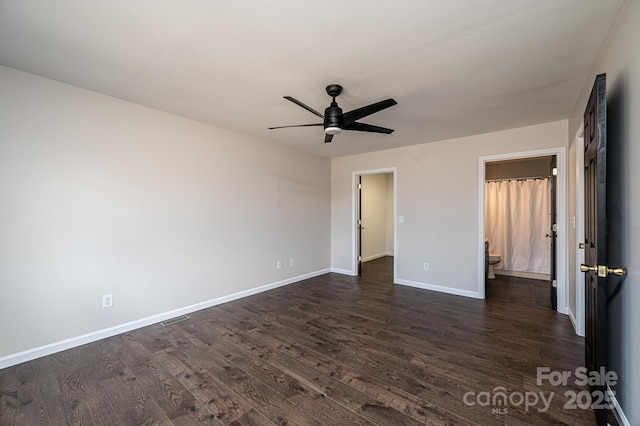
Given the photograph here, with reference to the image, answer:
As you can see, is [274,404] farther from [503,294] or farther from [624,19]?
[503,294]

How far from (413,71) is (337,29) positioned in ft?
2.78

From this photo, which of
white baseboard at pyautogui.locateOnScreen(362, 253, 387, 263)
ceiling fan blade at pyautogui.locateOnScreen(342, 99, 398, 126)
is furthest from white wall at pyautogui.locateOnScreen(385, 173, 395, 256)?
ceiling fan blade at pyautogui.locateOnScreen(342, 99, 398, 126)

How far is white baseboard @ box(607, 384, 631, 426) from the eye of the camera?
58.8 inches

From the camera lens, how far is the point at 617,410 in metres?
1.60

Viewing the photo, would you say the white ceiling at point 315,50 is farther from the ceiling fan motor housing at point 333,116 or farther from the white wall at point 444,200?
the white wall at point 444,200

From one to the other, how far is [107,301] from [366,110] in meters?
3.24

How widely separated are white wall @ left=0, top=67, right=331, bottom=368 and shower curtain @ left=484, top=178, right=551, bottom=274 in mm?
4726

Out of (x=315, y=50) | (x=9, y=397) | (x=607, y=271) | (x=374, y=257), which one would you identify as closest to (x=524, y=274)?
(x=374, y=257)

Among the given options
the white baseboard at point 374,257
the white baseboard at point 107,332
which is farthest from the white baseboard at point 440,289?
the white baseboard at point 107,332

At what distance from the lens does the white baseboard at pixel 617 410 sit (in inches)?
58.8

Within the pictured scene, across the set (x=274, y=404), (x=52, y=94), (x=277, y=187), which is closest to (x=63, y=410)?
(x=274, y=404)

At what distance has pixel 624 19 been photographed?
153 cm

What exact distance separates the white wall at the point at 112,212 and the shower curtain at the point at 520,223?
4.73 metres

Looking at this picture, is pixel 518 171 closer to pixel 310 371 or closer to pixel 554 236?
pixel 554 236
